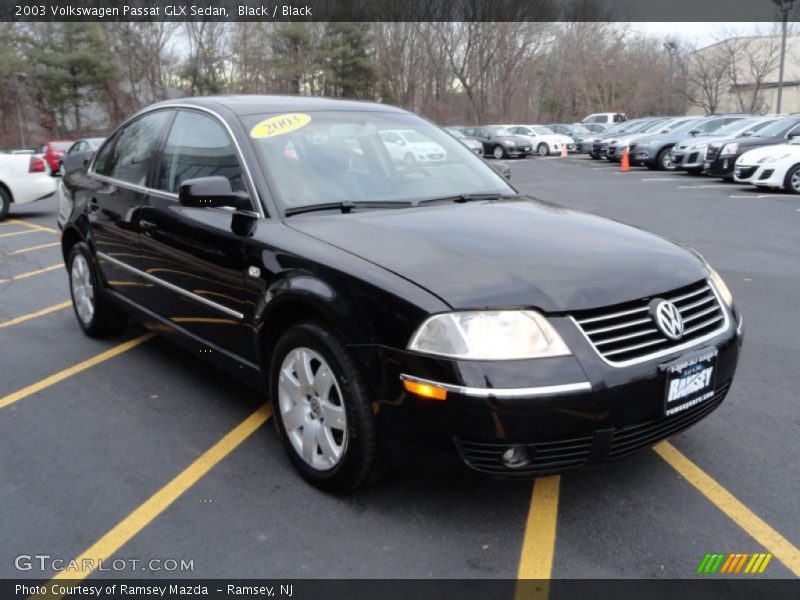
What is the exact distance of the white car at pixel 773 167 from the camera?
46.9ft

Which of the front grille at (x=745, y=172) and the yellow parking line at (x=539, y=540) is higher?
the front grille at (x=745, y=172)

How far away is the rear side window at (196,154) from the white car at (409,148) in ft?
2.93

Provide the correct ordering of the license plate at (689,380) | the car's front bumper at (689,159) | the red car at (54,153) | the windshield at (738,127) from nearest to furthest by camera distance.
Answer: the license plate at (689,380) < the windshield at (738,127) < the car's front bumper at (689,159) < the red car at (54,153)

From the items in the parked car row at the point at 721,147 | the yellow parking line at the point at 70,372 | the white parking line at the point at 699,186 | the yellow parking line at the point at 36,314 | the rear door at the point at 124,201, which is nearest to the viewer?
the yellow parking line at the point at 70,372

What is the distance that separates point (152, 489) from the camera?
126 inches

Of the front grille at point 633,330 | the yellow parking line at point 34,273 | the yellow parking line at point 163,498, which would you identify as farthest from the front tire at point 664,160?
the yellow parking line at point 163,498

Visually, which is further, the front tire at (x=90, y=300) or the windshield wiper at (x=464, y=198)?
the front tire at (x=90, y=300)

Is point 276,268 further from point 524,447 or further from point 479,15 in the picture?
point 479,15

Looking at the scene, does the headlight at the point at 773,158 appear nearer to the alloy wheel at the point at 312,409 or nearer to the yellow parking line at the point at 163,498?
the yellow parking line at the point at 163,498

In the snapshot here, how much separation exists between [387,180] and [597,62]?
62005mm

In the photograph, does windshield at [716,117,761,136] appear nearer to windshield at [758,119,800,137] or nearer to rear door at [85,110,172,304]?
windshield at [758,119,800,137]

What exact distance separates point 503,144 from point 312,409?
28386 millimetres

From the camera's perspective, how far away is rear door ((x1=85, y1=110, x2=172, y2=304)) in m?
4.42

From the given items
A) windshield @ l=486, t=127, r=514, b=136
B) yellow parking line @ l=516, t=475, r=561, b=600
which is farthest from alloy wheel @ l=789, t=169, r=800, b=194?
windshield @ l=486, t=127, r=514, b=136
